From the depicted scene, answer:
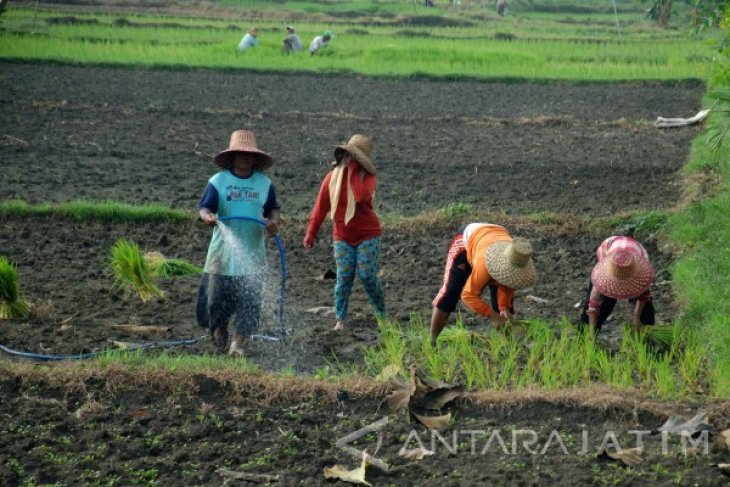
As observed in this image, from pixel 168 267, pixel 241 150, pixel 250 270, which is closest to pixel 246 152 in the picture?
pixel 241 150

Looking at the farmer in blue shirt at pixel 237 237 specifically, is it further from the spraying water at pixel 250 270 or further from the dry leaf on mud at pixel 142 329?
the dry leaf on mud at pixel 142 329

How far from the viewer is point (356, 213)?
727 cm

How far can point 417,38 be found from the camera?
30.0 metres

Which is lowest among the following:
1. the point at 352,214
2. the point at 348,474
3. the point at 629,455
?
the point at 348,474

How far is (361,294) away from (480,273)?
2298 mm

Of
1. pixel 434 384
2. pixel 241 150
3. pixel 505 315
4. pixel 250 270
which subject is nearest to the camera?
pixel 434 384

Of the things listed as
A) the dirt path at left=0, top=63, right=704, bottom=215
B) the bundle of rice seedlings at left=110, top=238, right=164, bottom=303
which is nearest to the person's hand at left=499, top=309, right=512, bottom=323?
the bundle of rice seedlings at left=110, top=238, right=164, bottom=303

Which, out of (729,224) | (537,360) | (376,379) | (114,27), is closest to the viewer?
(376,379)

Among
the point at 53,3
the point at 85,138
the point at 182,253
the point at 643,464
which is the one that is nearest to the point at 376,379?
the point at 643,464

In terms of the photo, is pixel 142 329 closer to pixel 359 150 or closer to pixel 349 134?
pixel 359 150

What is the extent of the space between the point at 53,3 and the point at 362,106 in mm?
21427

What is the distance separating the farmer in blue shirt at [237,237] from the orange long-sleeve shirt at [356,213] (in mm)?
418

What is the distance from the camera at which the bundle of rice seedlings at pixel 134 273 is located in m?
7.94

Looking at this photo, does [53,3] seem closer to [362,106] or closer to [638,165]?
[362,106]
